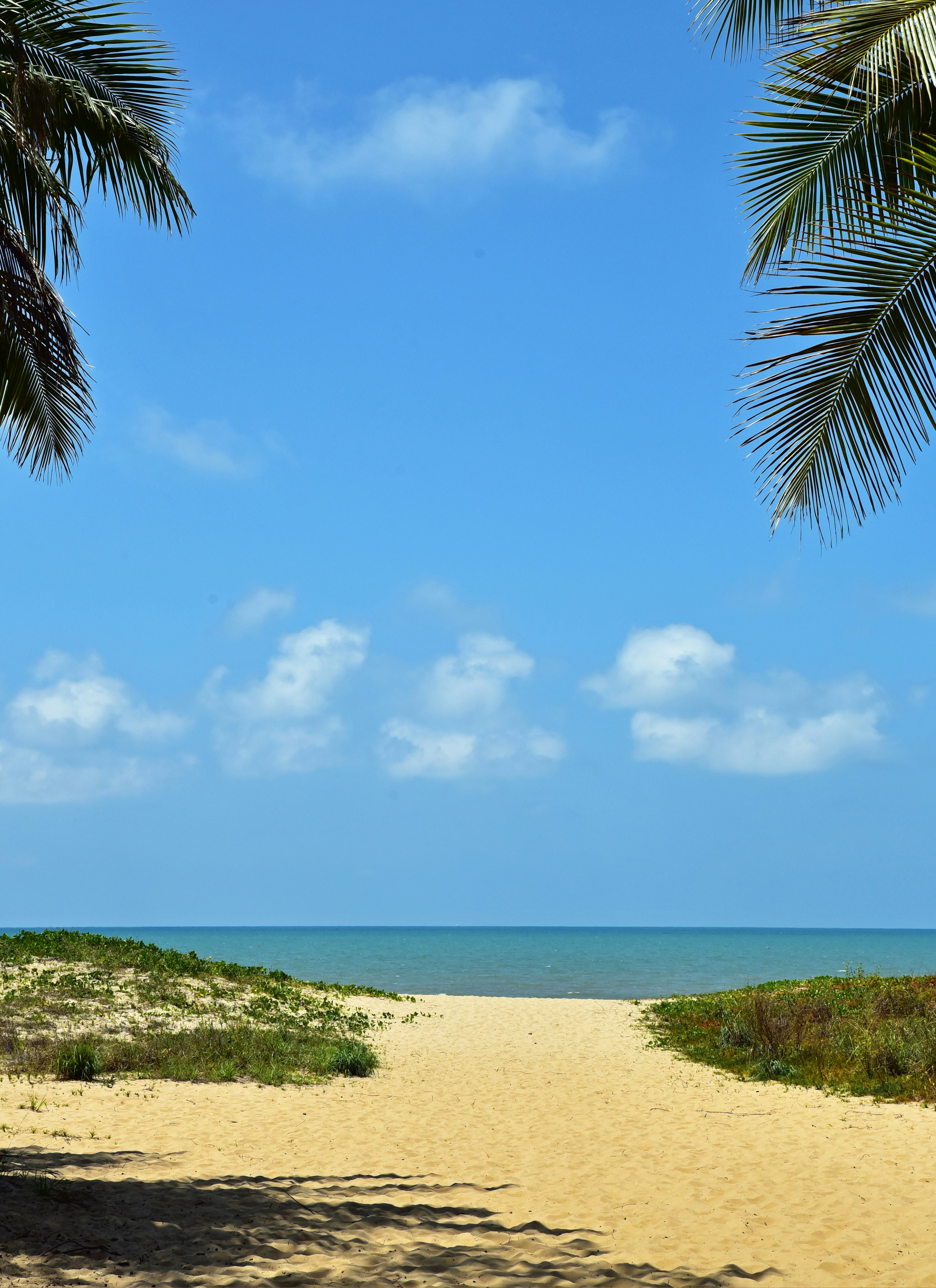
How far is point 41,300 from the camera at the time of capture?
25.0 feet

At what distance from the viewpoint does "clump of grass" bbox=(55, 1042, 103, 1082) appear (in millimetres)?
13852

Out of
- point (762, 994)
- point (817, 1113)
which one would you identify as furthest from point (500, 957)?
point (817, 1113)

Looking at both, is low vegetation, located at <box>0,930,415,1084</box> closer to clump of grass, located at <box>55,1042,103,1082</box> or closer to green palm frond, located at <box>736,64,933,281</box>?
clump of grass, located at <box>55,1042,103,1082</box>

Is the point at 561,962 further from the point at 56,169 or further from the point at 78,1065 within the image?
the point at 56,169

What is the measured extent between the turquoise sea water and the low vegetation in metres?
15.2

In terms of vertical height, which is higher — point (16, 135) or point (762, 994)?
point (16, 135)

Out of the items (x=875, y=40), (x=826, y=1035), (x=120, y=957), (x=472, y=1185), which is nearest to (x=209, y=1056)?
(x=472, y=1185)

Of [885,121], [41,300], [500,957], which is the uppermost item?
[885,121]

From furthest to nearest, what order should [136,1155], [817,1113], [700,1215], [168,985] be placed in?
[168,985]
[817,1113]
[136,1155]
[700,1215]

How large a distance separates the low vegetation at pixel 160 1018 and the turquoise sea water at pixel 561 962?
49.7 ft

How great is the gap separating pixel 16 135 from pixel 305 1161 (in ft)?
32.4

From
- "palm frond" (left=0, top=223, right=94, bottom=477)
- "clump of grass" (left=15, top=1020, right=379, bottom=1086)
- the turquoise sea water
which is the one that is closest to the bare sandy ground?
"clump of grass" (left=15, top=1020, right=379, bottom=1086)

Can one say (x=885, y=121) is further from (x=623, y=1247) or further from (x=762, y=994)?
(x=762, y=994)

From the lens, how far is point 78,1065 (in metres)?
13.9
